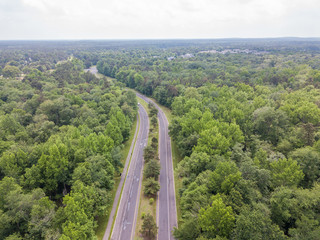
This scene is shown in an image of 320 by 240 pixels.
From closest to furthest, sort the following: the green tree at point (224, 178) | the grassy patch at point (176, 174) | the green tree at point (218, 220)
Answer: the green tree at point (218, 220) → the green tree at point (224, 178) → the grassy patch at point (176, 174)

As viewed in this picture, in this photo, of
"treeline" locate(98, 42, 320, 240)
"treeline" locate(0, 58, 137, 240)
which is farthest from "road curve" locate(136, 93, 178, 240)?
"treeline" locate(0, 58, 137, 240)

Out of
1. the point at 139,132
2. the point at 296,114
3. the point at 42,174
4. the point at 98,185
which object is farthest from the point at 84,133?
the point at 296,114

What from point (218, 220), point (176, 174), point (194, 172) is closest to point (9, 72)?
point (176, 174)

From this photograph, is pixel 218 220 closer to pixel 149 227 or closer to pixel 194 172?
pixel 149 227

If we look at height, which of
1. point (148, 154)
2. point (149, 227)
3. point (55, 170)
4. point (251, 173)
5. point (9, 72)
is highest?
point (9, 72)

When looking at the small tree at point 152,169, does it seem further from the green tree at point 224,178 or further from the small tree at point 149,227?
the green tree at point 224,178

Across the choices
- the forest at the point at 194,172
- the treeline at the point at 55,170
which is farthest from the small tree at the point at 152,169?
the treeline at the point at 55,170
